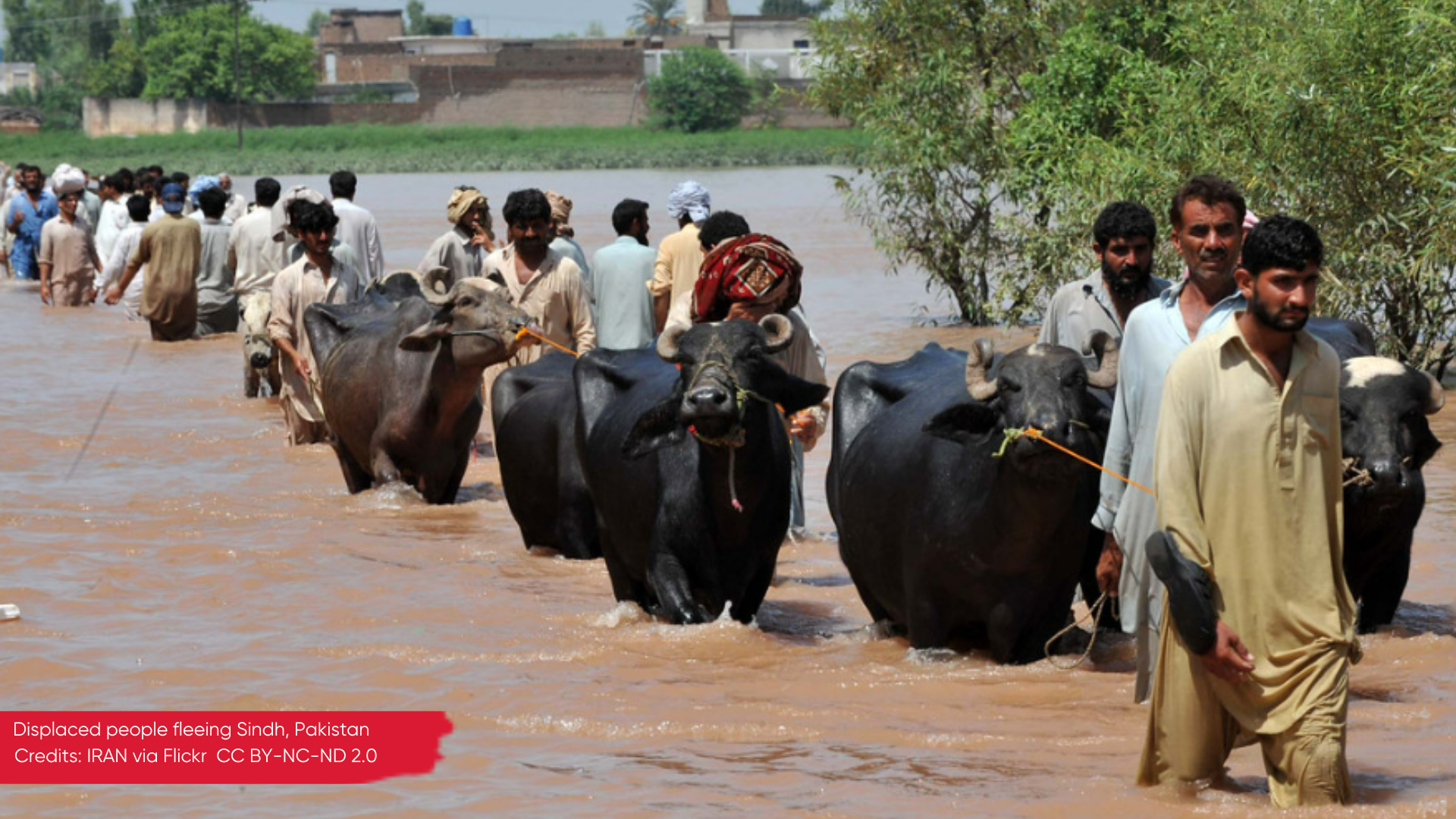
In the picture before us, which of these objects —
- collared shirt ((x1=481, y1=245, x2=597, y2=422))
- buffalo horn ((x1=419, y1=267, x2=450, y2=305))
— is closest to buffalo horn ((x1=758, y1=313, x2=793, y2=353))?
collared shirt ((x1=481, y1=245, x2=597, y2=422))

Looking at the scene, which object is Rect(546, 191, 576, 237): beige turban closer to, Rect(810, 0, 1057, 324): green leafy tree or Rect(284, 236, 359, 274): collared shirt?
Rect(284, 236, 359, 274): collared shirt

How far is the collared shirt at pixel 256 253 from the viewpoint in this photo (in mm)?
15383

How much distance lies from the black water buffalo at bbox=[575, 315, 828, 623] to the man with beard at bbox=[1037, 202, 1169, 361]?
1000mm

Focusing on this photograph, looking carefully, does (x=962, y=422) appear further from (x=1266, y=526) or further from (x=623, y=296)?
(x=623, y=296)

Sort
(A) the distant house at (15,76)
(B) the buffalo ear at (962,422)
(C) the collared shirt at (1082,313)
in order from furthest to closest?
(A) the distant house at (15,76) → (C) the collared shirt at (1082,313) → (B) the buffalo ear at (962,422)

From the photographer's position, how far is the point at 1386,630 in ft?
26.0

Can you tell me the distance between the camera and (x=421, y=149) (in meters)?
86.9

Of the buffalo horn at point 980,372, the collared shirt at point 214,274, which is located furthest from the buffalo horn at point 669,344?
the collared shirt at point 214,274

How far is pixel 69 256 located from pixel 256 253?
11.3m

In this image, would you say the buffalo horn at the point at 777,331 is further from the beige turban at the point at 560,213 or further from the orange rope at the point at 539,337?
the beige turban at the point at 560,213

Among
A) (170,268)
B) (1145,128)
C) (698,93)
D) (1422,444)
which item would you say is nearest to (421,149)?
(698,93)

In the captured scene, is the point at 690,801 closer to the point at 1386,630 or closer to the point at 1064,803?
the point at 1064,803

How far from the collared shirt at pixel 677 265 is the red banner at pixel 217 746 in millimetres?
4657

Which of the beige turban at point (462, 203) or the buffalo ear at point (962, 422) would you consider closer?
the buffalo ear at point (962, 422)
